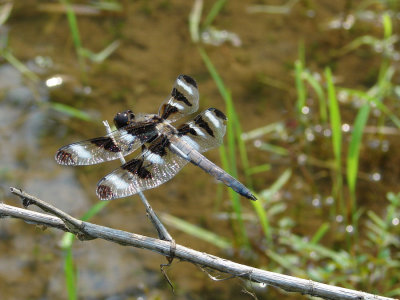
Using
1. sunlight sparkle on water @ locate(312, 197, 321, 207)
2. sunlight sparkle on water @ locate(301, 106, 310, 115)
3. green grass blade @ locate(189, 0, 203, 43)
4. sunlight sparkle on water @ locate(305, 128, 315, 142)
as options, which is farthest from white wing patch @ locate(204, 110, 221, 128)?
green grass blade @ locate(189, 0, 203, 43)

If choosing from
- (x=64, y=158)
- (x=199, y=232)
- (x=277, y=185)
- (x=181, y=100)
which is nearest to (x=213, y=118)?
(x=181, y=100)

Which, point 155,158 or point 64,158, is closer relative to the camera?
point 64,158

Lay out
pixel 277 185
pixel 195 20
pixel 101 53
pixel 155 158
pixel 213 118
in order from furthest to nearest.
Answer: pixel 195 20, pixel 101 53, pixel 277 185, pixel 213 118, pixel 155 158

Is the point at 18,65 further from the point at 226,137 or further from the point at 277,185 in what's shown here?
the point at 277,185

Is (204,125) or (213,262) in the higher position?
(204,125)

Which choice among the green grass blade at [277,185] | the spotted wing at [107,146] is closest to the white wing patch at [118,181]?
the spotted wing at [107,146]

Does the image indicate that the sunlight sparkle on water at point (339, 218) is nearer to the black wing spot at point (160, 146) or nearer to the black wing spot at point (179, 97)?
the black wing spot at point (179, 97)
